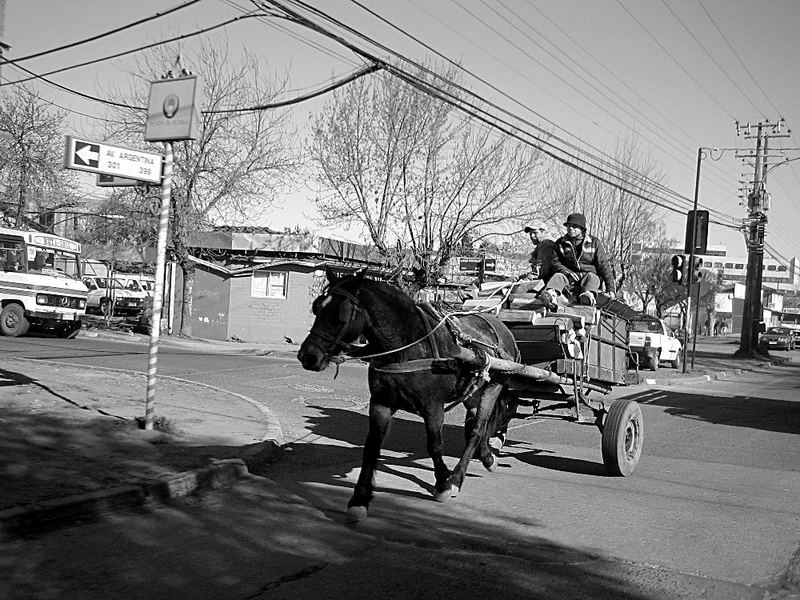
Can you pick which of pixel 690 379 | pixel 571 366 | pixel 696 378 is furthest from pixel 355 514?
pixel 696 378

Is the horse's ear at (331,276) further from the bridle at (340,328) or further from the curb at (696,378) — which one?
the curb at (696,378)

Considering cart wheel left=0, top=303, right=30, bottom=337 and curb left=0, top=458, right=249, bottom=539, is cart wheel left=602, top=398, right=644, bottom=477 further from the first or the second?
cart wheel left=0, top=303, right=30, bottom=337

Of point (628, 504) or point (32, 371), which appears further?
point (32, 371)

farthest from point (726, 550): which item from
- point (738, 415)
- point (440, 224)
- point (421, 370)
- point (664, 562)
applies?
point (440, 224)

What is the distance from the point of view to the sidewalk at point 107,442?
610 centimetres

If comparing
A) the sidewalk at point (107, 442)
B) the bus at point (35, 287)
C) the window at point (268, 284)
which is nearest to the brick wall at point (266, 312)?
the window at point (268, 284)

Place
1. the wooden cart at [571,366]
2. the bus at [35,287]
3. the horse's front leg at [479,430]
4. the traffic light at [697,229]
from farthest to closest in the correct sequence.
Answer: the traffic light at [697,229] → the bus at [35,287] → the wooden cart at [571,366] → the horse's front leg at [479,430]

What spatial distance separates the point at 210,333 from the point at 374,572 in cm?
2680

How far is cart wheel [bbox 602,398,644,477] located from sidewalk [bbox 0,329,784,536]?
12.0 ft

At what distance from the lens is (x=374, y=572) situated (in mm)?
4910

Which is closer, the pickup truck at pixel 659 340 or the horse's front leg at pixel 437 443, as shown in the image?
the horse's front leg at pixel 437 443

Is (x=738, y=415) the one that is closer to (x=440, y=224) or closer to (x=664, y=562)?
(x=664, y=562)

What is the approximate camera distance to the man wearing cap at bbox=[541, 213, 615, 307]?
364 inches

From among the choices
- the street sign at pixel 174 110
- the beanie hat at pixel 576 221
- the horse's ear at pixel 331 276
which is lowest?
the horse's ear at pixel 331 276
